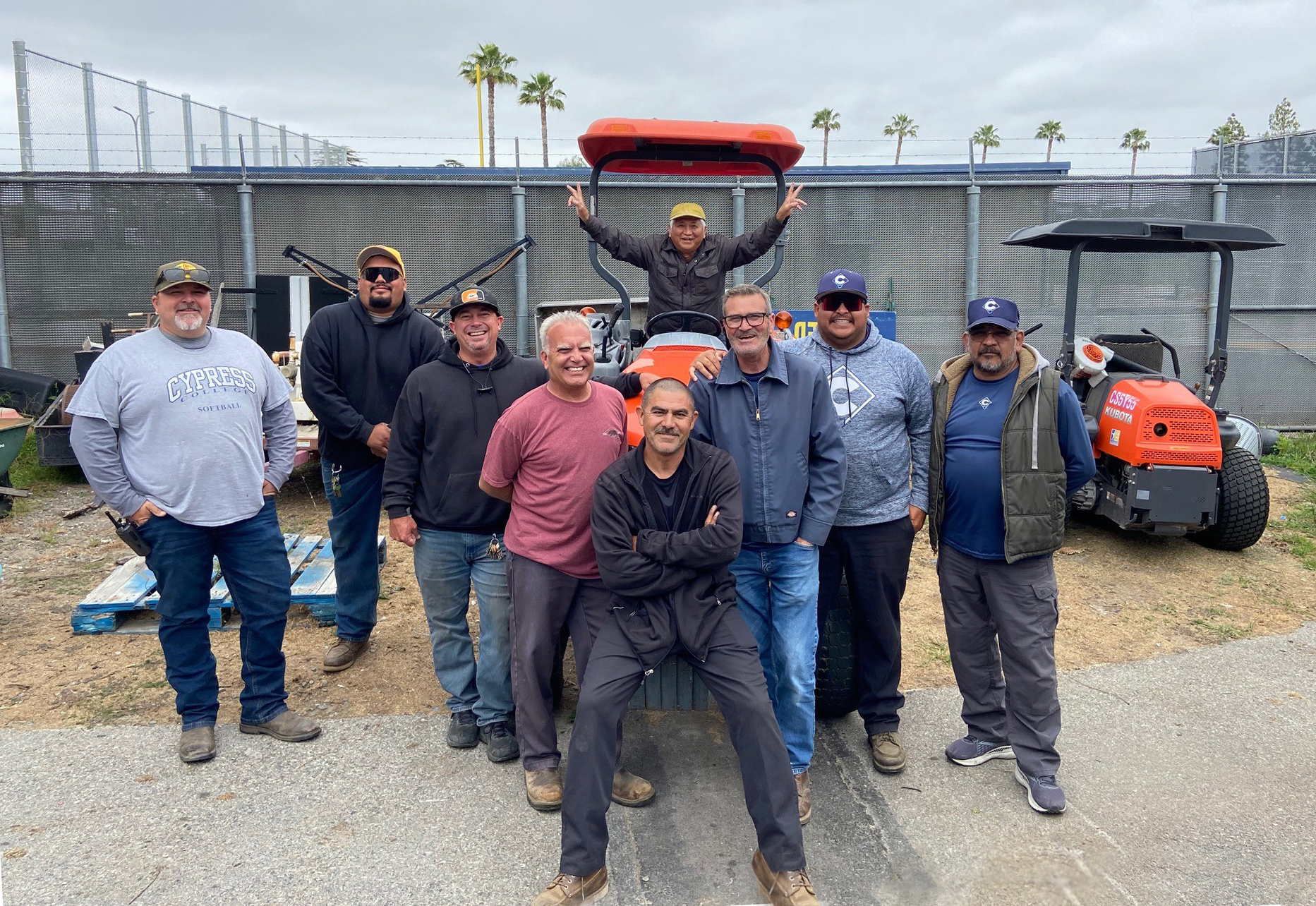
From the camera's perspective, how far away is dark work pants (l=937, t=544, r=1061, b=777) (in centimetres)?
344

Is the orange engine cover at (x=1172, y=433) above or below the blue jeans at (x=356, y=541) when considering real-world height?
above

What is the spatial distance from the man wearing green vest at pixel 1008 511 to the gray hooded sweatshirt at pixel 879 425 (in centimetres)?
8

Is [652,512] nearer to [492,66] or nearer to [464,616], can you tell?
[464,616]

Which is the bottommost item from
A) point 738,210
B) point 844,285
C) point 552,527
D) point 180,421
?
point 552,527

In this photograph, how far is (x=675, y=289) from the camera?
4855 millimetres

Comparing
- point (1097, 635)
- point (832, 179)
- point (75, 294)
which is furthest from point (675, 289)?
point (75, 294)

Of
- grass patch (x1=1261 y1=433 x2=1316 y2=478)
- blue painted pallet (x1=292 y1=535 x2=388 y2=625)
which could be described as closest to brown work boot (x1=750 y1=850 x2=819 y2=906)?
blue painted pallet (x1=292 y1=535 x2=388 y2=625)

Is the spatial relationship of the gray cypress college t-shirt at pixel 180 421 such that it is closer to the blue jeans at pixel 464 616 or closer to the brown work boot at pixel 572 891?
the blue jeans at pixel 464 616

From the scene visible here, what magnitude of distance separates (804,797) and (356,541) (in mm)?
2514

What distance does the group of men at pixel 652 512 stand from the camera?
307 cm

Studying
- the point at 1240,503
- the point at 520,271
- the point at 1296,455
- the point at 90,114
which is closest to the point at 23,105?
the point at 90,114

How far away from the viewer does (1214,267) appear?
9.87m

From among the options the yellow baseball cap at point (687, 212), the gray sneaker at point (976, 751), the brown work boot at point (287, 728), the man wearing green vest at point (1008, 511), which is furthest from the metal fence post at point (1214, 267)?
the brown work boot at point (287, 728)

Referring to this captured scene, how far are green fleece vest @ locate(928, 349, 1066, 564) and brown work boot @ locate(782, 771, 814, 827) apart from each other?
1133 mm
